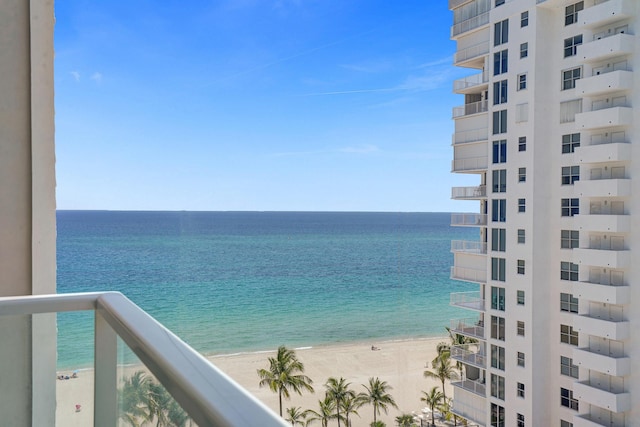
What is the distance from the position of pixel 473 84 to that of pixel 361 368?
9.34 meters

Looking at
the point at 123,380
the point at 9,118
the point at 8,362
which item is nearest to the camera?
the point at 123,380

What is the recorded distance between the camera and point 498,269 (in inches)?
453

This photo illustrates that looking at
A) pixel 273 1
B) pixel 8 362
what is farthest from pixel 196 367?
pixel 273 1

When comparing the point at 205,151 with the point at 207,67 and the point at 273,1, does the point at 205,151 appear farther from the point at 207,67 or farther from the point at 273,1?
the point at 273,1

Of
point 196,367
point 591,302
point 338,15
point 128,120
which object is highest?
point 338,15

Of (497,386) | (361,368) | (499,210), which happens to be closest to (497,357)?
(497,386)

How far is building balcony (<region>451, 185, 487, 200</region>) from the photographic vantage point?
38.7 ft

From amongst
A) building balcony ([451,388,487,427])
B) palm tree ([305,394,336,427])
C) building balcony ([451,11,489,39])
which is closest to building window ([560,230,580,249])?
building balcony ([451,388,487,427])

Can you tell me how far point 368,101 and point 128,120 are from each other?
41.4ft

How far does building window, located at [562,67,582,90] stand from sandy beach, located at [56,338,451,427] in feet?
27.3

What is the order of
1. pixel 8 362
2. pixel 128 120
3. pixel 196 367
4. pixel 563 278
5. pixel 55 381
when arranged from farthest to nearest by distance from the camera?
pixel 128 120 < pixel 563 278 < pixel 55 381 < pixel 8 362 < pixel 196 367

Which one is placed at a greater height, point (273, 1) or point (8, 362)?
point (273, 1)

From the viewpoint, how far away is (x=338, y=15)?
30062 millimetres

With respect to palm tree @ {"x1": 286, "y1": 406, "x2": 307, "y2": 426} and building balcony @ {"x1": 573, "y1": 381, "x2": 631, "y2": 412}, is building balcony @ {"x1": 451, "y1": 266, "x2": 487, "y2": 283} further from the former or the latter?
palm tree @ {"x1": 286, "y1": 406, "x2": 307, "y2": 426}
